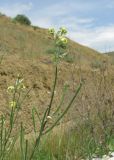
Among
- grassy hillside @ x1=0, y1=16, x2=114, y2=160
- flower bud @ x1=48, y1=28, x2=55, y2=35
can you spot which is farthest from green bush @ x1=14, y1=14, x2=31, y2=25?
flower bud @ x1=48, y1=28, x2=55, y2=35

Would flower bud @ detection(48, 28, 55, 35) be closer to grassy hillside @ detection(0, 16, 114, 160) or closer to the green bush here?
grassy hillside @ detection(0, 16, 114, 160)

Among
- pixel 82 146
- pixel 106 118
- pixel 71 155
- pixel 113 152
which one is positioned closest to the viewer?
pixel 71 155

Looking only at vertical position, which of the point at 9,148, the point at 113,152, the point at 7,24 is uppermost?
the point at 7,24

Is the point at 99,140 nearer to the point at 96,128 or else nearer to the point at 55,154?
the point at 96,128

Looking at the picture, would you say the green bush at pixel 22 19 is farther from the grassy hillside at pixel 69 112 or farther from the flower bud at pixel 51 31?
the flower bud at pixel 51 31

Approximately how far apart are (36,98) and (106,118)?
277cm

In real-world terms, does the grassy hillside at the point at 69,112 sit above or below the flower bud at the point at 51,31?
below

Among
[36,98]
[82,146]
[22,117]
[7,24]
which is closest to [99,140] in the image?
[82,146]

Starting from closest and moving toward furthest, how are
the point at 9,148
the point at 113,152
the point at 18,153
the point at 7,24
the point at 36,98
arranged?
the point at 9,148
the point at 18,153
the point at 113,152
the point at 36,98
the point at 7,24

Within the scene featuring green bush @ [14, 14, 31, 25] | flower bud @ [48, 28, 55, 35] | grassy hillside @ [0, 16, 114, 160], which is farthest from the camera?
green bush @ [14, 14, 31, 25]

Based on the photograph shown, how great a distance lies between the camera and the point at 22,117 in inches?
449

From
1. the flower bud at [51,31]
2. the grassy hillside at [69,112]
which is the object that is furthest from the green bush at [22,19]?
the flower bud at [51,31]

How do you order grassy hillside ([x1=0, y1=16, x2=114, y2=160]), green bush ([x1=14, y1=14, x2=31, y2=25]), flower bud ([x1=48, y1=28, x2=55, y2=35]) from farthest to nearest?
green bush ([x1=14, y1=14, x2=31, y2=25])
grassy hillside ([x1=0, y1=16, x2=114, y2=160])
flower bud ([x1=48, y1=28, x2=55, y2=35])

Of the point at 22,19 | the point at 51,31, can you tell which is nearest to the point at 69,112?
the point at 51,31
